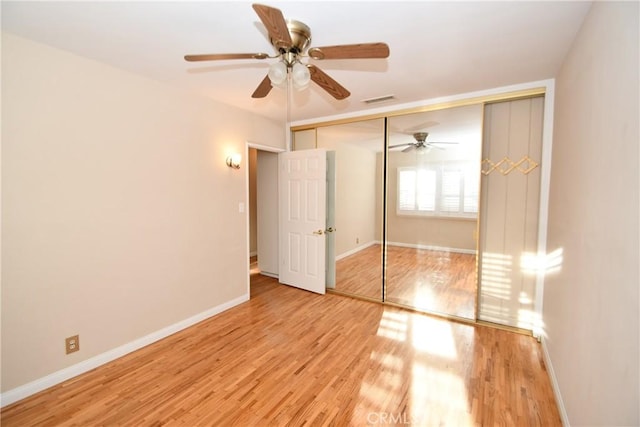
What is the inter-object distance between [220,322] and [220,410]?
1.41 metres

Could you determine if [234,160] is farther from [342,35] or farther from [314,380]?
[314,380]

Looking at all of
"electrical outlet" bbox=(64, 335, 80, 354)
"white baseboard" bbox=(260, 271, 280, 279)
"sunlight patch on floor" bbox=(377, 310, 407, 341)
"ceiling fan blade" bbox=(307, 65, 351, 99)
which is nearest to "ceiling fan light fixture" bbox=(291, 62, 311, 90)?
"ceiling fan blade" bbox=(307, 65, 351, 99)

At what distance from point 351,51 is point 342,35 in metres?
0.50

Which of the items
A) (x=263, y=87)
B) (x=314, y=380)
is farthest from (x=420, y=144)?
→ (x=314, y=380)

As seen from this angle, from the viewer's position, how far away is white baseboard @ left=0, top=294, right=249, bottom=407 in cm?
205

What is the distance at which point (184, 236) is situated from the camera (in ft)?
10.3

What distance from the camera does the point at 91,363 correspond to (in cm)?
242

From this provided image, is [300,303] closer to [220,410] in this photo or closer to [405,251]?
[405,251]

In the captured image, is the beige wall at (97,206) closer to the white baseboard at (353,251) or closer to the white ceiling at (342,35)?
the white ceiling at (342,35)

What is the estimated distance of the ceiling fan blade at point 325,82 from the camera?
1.86 m

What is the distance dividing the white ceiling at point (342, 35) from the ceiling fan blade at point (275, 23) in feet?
1.00

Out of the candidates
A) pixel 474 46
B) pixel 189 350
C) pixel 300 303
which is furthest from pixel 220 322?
pixel 474 46

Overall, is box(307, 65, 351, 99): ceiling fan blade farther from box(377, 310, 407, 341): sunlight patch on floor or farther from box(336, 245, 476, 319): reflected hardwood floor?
box(377, 310, 407, 341): sunlight patch on floor

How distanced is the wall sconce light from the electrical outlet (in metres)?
2.26
